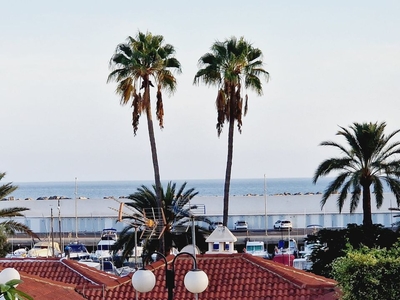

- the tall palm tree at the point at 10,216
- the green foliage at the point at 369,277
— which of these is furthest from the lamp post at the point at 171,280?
the tall palm tree at the point at 10,216

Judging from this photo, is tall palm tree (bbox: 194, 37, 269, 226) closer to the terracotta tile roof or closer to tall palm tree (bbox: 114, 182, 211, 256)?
tall palm tree (bbox: 114, 182, 211, 256)

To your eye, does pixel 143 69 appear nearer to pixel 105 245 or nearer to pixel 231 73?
pixel 231 73

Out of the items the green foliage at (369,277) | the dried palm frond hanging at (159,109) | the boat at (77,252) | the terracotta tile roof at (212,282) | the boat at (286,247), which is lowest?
the boat at (77,252)

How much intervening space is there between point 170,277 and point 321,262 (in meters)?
22.5

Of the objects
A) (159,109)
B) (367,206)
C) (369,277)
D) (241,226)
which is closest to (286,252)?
(159,109)

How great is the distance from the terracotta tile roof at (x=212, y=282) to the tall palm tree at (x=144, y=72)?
55.2ft

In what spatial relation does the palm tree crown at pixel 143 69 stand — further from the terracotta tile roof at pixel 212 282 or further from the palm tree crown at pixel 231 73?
the terracotta tile roof at pixel 212 282

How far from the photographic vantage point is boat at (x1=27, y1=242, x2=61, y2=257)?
55.7 meters

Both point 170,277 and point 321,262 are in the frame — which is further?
point 321,262

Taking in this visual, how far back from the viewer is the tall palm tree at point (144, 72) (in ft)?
138

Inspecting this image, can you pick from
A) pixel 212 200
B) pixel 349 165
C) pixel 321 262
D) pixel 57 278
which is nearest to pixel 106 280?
Result: pixel 57 278

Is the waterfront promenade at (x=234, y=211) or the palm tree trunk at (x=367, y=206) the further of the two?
the waterfront promenade at (x=234, y=211)

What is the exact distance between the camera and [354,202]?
132ft

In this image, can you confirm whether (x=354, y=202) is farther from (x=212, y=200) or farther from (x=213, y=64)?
(x=212, y=200)
